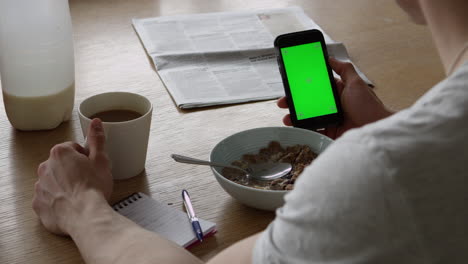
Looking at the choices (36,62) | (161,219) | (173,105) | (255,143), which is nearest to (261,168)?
(255,143)

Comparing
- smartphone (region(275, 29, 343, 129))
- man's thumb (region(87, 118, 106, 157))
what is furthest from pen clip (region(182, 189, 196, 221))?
smartphone (region(275, 29, 343, 129))

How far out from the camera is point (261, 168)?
100 cm

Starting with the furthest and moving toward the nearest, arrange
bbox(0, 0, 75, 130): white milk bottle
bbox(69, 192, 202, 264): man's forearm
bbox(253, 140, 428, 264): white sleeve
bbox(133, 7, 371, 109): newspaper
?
bbox(133, 7, 371, 109): newspaper → bbox(0, 0, 75, 130): white milk bottle → bbox(69, 192, 202, 264): man's forearm → bbox(253, 140, 428, 264): white sleeve

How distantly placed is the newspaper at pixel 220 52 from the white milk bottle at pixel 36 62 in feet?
0.72

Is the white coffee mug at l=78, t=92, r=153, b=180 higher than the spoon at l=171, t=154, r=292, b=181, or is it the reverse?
the white coffee mug at l=78, t=92, r=153, b=180

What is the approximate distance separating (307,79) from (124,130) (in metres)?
0.33

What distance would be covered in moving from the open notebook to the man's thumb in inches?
3.3

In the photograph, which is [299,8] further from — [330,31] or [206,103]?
[206,103]

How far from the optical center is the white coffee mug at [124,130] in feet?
3.18

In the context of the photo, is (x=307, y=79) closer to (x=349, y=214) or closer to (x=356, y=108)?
(x=356, y=108)

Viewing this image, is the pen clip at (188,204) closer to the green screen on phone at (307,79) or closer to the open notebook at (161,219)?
the open notebook at (161,219)

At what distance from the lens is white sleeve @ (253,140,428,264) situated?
1.76ft

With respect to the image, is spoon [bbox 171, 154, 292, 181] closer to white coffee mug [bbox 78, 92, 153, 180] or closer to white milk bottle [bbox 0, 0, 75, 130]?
white coffee mug [bbox 78, 92, 153, 180]

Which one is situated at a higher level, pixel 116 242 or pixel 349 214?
pixel 349 214
